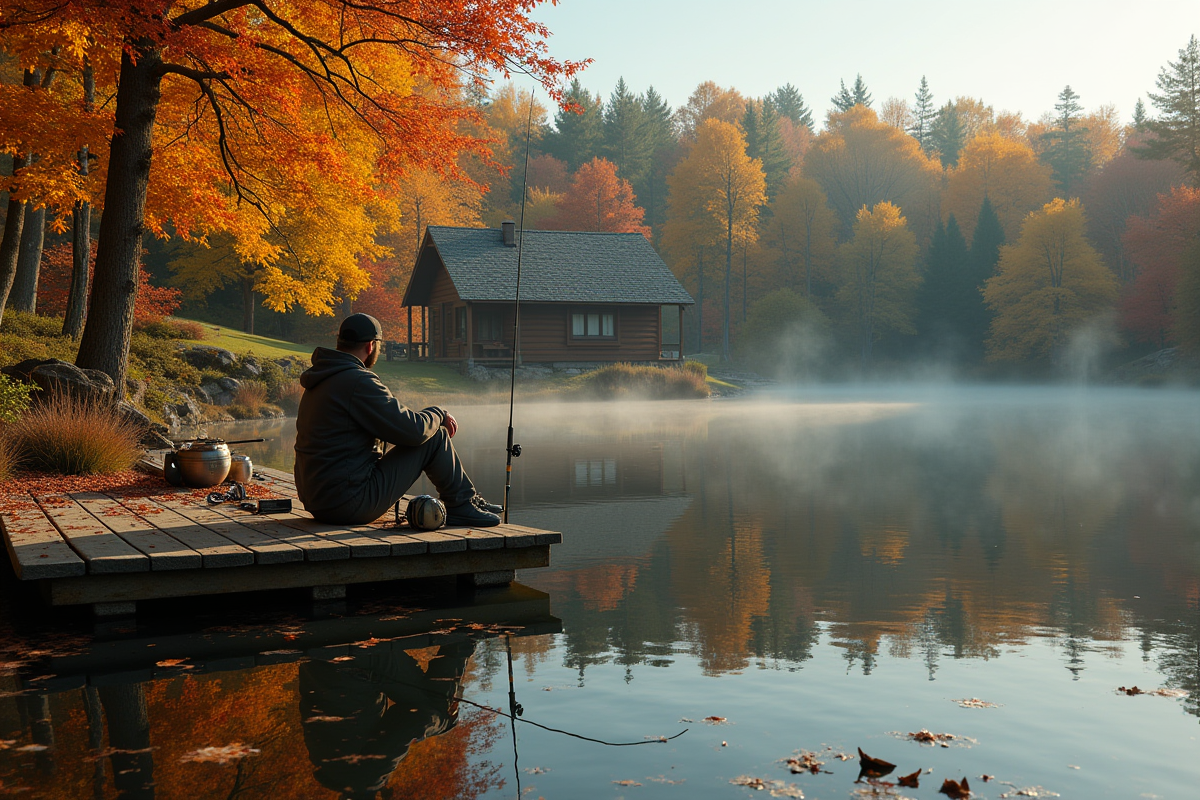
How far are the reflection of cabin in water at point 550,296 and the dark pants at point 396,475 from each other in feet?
102

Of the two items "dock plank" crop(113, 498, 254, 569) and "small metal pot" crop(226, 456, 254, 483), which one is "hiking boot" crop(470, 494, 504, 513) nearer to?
"dock plank" crop(113, 498, 254, 569)

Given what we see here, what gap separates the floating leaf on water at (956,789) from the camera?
11.5 ft

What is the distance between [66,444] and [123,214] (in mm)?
3622

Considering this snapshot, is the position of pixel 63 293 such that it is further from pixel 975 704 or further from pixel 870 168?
pixel 870 168

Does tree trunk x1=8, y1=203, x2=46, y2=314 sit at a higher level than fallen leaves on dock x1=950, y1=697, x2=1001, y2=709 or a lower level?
higher

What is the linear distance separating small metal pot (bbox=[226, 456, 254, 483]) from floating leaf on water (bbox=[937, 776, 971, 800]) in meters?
7.16

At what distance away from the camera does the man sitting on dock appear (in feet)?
19.9

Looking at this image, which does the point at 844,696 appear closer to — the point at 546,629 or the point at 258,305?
the point at 546,629

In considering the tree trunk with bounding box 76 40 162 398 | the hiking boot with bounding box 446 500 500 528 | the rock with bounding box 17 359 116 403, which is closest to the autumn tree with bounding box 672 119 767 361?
the tree trunk with bounding box 76 40 162 398

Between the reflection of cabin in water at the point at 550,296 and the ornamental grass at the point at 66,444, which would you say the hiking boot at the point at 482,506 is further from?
the reflection of cabin in water at the point at 550,296

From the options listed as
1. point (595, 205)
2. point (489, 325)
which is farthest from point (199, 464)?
point (595, 205)

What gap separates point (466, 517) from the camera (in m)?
6.83

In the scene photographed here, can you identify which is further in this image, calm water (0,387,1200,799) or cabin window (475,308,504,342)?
cabin window (475,308,504,342)

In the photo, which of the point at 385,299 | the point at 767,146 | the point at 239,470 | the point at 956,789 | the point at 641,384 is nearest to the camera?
the point at 956,789
